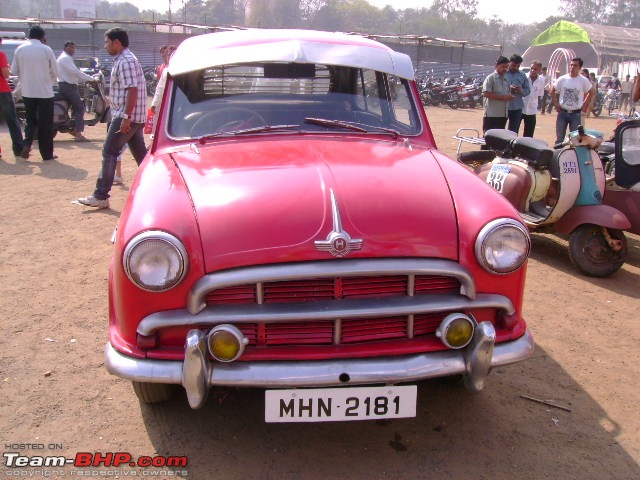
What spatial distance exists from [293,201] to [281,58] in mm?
1315

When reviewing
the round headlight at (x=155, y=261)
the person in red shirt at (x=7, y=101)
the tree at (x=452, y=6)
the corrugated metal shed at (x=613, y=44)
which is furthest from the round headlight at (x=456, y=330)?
the tree at (x=452, y=6)

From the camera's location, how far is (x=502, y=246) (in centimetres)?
252

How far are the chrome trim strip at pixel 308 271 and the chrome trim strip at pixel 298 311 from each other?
6cm

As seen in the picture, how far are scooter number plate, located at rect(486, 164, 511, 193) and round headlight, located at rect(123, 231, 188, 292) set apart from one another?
12.6 feet

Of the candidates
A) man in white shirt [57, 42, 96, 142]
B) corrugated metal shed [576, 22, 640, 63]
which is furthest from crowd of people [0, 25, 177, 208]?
corrugated metal shed [576, 22, 640, 63]

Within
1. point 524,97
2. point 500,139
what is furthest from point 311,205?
point 524,97

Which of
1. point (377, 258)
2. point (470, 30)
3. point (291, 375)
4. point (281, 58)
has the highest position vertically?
point (470, 30)

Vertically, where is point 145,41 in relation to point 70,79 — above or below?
above

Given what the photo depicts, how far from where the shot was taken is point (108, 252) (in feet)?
16.9

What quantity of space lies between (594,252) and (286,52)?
126 inches

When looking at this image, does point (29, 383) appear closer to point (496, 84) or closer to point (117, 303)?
point (117, 303)

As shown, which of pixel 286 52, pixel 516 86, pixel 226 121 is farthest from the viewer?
pixel 516 86

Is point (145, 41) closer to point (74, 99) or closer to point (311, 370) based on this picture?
point (74, 99)

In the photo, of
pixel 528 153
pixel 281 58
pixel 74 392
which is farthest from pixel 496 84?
pixel 74 392
